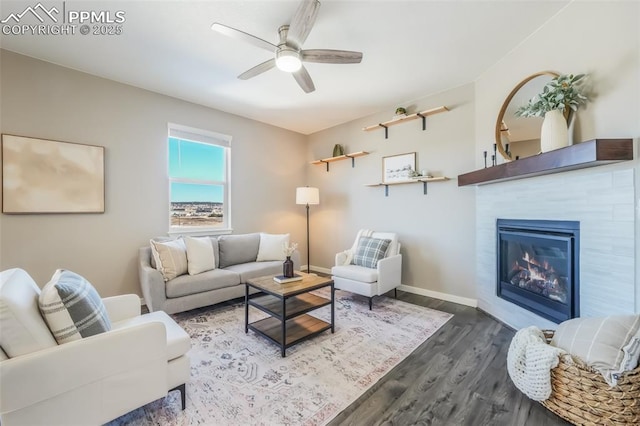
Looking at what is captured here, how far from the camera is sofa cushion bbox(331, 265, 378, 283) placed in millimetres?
3143

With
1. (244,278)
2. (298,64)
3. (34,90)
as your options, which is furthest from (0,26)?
(244,278)

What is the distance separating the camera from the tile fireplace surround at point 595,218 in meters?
1.70

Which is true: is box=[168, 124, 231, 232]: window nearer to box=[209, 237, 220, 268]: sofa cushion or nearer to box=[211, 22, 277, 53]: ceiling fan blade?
box=[209, 237, 220, 268]: sofa cushion

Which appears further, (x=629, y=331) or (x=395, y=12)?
(x=395, y=12)

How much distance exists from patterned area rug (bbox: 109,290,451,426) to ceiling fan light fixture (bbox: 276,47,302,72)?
2373mm

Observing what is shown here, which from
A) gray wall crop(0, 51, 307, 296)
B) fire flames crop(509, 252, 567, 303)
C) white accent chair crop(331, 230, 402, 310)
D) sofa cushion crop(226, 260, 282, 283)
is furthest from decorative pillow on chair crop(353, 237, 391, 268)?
gray wall crop(0, 51, 307, 296)

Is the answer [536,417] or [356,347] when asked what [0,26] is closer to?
[356,347]

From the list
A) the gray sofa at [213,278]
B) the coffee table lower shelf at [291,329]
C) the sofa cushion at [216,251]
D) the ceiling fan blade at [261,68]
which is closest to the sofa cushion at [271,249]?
the gray sofa at [213,278]

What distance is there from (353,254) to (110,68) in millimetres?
3576

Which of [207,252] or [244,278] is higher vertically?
[207,252]

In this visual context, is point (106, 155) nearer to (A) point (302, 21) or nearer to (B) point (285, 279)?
(B) point (285, 279)

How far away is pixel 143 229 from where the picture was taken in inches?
132

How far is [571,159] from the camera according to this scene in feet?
5.96

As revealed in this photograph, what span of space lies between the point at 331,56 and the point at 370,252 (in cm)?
232
